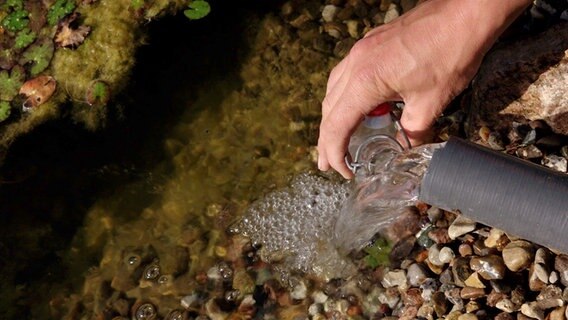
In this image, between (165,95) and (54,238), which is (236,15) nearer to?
(165,95)

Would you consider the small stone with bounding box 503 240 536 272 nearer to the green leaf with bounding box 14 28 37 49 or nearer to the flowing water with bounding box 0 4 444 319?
the flowing water with bounding box 0 4 444 319

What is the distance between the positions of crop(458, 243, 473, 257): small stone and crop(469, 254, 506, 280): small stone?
3.5 inches

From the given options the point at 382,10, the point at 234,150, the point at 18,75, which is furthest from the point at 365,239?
the point at 18,75

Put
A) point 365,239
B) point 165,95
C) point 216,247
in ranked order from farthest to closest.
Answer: point 165,95 < point 216,247 < point 365,239

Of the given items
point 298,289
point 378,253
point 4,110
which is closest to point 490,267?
point 378,253

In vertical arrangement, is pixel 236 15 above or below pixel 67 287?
above

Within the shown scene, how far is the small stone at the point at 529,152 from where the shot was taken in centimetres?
301

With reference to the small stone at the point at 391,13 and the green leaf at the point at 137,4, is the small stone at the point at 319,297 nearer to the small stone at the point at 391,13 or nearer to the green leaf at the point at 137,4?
the small stone at the point at 391,13

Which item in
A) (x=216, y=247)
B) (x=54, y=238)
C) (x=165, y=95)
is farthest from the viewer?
(x=165, y=95)

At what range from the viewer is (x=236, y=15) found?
435 cm

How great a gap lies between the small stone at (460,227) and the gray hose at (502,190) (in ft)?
2.14

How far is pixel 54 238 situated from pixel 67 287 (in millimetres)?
336

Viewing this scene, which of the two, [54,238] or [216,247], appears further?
[54,238]

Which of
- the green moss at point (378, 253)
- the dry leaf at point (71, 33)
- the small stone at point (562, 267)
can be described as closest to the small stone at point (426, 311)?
the green moss at point (378, 253)
